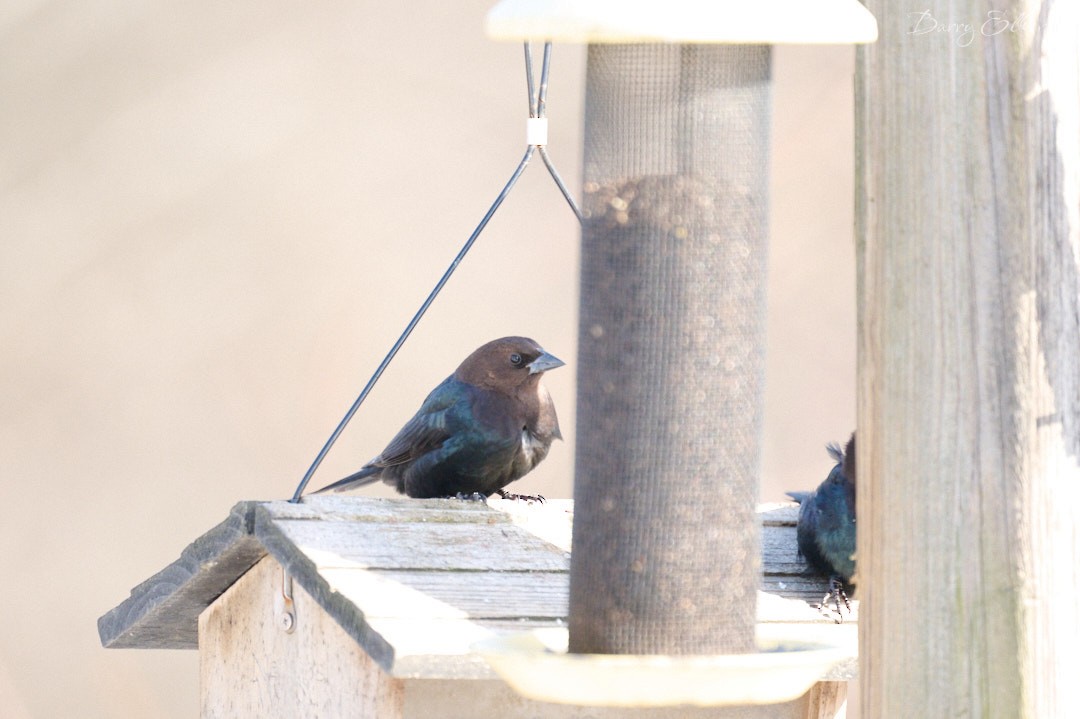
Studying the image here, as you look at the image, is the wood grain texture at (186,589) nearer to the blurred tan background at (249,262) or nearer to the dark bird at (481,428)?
the dark bird at (481,428)

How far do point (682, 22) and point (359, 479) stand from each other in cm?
292

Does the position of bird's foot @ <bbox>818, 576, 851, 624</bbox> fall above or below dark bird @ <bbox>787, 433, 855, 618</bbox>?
below

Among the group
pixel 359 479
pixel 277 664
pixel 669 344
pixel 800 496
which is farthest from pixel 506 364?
pixel 669 344

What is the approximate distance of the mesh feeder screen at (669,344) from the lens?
7.32ft

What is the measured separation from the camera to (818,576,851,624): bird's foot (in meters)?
3.04

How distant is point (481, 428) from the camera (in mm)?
4422

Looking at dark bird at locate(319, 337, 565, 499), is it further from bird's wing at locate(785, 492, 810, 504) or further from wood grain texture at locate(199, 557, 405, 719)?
wood grain texture at locate(199, 557, 405, 719)

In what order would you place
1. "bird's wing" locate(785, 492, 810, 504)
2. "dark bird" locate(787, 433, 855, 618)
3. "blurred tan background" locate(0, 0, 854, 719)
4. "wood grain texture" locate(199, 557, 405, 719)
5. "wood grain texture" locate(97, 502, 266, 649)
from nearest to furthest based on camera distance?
"wood grain texture" locate(199, 557, 405, 719) < "wood grain texture" locate(97, 502, 266, 649) < "dark bird" locate(787, 433, 855, 618) < "bird's wing" locate(785, 492, 810, 504) < "blurred tan background" locate(0, 0, 854, 719)

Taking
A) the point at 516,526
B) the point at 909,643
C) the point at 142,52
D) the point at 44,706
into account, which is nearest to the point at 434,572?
the point at 516,526

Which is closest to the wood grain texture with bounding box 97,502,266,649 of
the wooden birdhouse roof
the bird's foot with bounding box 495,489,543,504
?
the wooden birdhouse roof

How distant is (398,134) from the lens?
23.2 ft

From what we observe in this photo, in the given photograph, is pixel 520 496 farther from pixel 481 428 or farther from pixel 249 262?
pixel 249 262

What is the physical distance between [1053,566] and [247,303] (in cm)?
526

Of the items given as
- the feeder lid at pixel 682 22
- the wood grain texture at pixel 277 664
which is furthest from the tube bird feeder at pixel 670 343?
the wood grain texture at pixel 277 664
